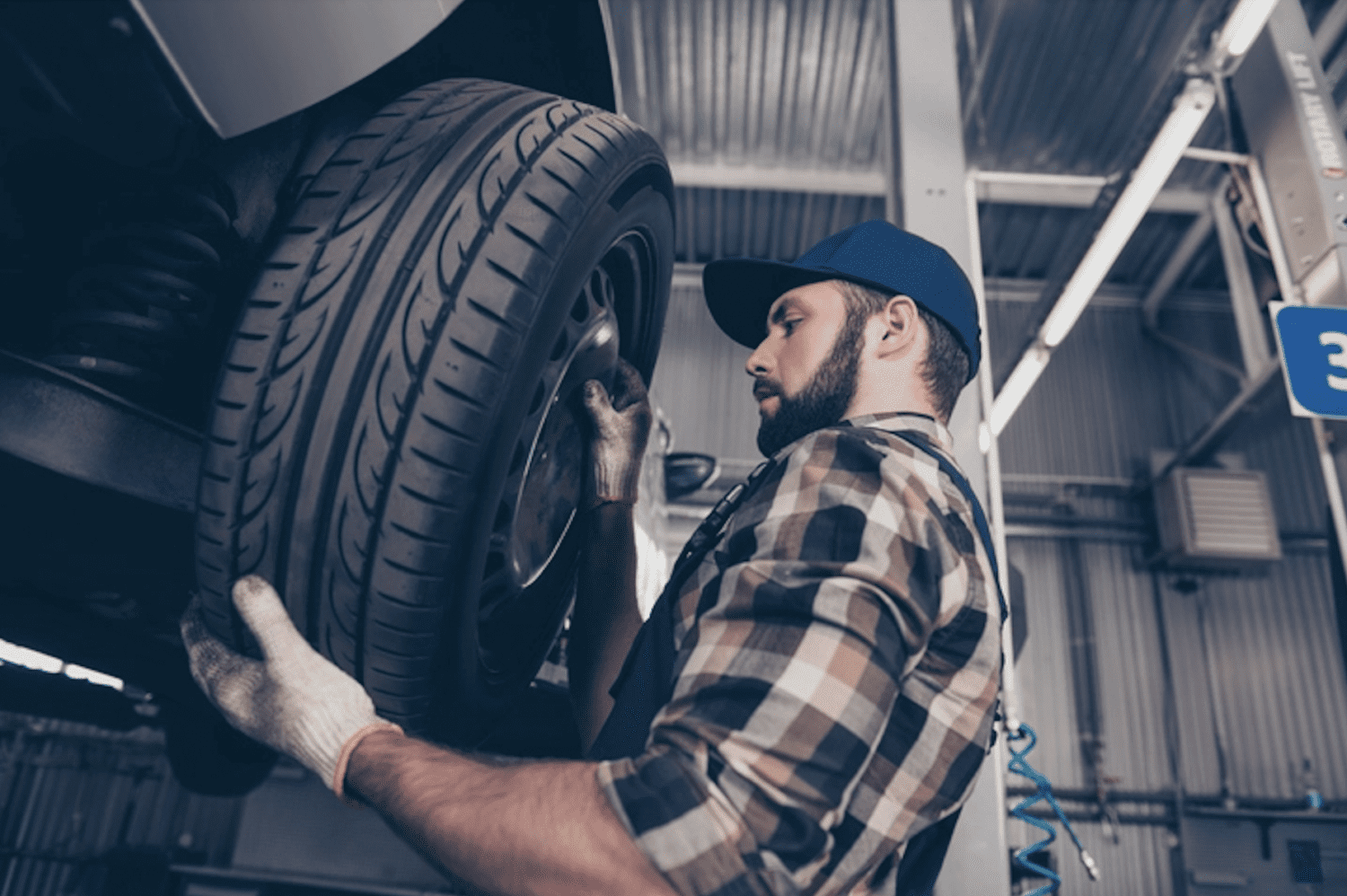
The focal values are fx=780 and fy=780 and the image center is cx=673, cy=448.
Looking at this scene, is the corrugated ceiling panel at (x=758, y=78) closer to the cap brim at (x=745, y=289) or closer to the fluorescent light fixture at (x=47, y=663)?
the cap brim at (x=745, y=289)

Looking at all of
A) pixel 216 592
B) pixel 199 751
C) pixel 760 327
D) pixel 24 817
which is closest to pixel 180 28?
pixel 216 592

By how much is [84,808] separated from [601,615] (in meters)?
7.54

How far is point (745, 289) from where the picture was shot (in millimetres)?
1357

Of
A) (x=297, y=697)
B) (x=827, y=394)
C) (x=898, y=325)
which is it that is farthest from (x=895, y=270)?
(x=297, y=697)

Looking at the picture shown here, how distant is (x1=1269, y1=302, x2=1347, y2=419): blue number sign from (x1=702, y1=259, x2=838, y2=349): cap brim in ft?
5.37

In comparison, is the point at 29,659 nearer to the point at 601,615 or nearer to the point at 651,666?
the point at 601,615

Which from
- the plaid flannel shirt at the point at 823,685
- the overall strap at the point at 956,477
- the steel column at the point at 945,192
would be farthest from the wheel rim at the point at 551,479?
the steel column at the point at 945,192

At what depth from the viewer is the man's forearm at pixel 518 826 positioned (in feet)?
1.98

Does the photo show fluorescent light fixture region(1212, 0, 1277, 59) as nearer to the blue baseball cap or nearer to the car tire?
the blue baseball cap

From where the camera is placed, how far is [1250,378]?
570cm

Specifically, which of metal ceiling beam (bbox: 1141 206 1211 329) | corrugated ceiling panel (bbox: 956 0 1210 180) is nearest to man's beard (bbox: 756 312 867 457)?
corrugated ceiling panel (bbox: 956 0 1210 180)

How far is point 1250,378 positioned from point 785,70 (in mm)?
4046

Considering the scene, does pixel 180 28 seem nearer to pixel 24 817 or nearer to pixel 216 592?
pixel 216 592

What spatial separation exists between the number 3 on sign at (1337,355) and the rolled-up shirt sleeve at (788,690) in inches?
82.3
